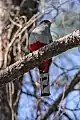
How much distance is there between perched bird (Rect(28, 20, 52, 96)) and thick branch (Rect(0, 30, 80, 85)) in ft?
0.46

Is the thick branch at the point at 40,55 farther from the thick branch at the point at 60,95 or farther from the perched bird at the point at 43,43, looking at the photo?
the thick branch at the point at 60,95

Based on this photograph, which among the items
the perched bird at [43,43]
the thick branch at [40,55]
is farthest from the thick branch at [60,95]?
the thick branch at [40,55]

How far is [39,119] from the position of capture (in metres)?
2.58

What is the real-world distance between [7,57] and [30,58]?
1.18 metres

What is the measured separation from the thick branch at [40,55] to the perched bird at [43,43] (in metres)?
0.14

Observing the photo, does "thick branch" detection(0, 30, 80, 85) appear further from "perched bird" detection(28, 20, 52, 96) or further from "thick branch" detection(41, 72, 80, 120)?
"thick branch" detection(41, 72, 80, 120)

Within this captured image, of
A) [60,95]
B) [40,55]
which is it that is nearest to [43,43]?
[40,55]

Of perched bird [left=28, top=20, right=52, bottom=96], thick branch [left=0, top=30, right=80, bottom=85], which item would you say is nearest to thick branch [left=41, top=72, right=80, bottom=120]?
perched bird [left=28, top=20, right=52, bottom=96]

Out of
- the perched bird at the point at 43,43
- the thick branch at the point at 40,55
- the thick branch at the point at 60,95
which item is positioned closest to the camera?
the thick branch at the point at 40,55

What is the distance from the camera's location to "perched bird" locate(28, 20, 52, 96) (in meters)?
1.36

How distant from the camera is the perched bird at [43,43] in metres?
1.36

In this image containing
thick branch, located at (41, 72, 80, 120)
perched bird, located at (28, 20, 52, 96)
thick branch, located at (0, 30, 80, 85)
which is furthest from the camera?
thick branch, located at (41, 72, 80, 120)

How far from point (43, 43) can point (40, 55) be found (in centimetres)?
38

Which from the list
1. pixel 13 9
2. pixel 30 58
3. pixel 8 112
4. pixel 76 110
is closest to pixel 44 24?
pixel 30 58
